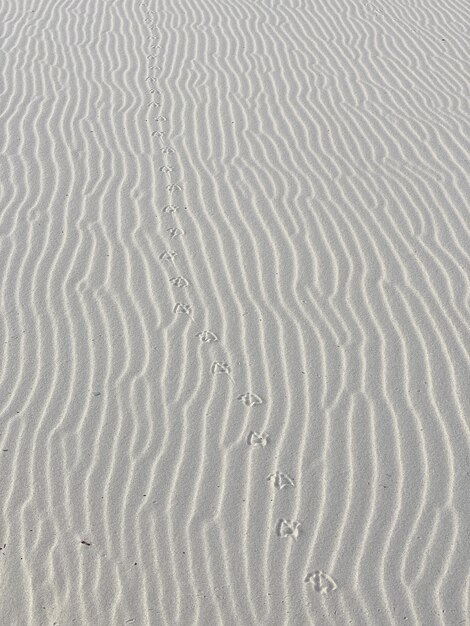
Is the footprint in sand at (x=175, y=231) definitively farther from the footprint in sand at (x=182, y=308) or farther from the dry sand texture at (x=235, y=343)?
the footprint in sand at (x=182, y=308)

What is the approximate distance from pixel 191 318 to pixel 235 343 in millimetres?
396

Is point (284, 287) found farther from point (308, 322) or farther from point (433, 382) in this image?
point (433, 382)

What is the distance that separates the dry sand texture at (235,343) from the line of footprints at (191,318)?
1 centimetres

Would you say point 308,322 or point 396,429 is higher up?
point 308,322

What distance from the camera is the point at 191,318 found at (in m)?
5.45

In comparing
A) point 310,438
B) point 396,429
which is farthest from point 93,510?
point 396,429

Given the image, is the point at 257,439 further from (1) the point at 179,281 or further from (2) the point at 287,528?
(1) the point at 179,281

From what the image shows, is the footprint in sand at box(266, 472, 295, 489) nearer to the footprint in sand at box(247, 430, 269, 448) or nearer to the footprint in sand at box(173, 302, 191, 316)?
the footprint in sand at box(247, 430, 269, 448)

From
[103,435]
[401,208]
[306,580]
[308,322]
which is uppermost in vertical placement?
[401,208]

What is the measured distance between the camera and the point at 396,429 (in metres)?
4.66

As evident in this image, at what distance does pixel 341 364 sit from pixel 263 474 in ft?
3.29

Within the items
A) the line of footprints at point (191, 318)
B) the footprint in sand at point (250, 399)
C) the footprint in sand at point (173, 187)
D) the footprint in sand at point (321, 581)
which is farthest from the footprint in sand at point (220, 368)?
the footprint in sand at point (173, 187)

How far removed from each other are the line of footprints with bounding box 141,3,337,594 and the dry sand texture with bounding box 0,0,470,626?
0.01m

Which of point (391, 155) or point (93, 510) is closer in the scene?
point (93, 510)
